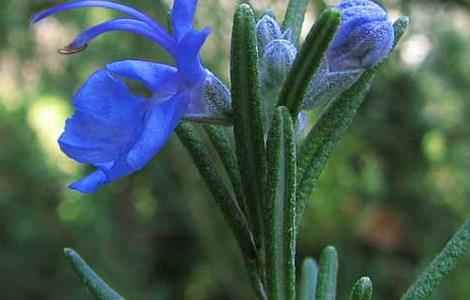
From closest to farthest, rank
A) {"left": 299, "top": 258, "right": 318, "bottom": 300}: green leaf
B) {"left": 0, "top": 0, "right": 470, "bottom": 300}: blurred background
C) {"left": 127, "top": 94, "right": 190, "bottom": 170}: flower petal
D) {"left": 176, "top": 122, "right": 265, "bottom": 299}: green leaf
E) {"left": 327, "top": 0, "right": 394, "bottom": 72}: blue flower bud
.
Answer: {"left": 127, "top": 94, "right": 190, "bottom": 170}: flower petal → {"left": 327, "top": 0, "right": 394, "bottom": 72}: blue flower bud → {"left": 176, "top": 122, "right": 265, "bottom": 299}: green leaf → {"left": 299, "top": 258, "right": 318, "bottom": 300}: green leaf → {"left": 0, "top": 0, "right": 470, "bottom": 300}: blurred background

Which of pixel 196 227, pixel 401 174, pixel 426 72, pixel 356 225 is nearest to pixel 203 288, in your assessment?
pixel 196 227

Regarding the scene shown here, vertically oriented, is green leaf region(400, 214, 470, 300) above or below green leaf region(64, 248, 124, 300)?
above

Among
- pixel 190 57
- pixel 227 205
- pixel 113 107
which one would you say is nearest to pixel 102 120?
pixel 113 107

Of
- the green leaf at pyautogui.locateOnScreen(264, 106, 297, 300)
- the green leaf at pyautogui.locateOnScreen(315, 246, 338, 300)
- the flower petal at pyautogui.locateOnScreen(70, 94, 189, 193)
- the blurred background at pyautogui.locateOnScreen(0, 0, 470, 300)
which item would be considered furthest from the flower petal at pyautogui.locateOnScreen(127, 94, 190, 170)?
the blurred background at pyautogui.locateOnScreen(0, 0, 470, 300)

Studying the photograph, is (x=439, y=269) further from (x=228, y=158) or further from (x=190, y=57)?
(x=190, y=57)

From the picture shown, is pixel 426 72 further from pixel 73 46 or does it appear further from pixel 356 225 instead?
pixel 73 46

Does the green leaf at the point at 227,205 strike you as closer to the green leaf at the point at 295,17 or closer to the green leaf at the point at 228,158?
the green leaf at the point at 228,158

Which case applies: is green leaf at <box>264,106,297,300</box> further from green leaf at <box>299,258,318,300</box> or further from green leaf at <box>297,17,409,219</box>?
green leaf at <box>299,258,318,300</box>

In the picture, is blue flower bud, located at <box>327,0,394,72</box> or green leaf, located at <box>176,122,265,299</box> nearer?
blue flower bud, located at <box>327,0,394,72</box>
